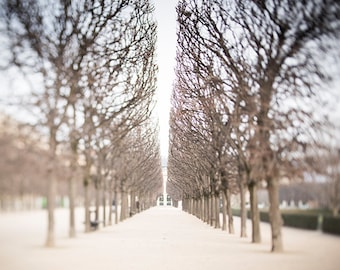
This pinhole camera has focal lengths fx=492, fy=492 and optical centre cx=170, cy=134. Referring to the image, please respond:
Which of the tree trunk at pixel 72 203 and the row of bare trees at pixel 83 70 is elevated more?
the row of bare trees at pixel 83 70

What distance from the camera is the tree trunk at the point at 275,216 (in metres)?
16.0

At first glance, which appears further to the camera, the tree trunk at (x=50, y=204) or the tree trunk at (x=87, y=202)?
the tree trunk at (x=87, y=202)

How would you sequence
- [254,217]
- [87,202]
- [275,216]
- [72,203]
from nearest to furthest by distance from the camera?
[275,216] → [72,203] → [254,217] → [87,202]

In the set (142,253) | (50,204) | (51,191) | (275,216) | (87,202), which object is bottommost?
(142,253)

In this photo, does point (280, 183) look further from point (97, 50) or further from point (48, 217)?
point (97, 50)

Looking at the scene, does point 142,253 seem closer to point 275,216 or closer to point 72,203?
point 72,203

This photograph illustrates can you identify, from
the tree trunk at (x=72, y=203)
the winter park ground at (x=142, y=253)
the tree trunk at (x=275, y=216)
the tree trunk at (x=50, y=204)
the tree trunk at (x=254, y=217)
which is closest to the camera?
the winter park ground at (x=142, y=253)

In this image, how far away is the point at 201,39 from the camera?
20828 millimetres

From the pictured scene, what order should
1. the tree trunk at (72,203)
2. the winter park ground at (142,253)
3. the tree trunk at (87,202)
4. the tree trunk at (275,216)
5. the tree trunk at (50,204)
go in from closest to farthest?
1. the winter park ground at (142,253)
2. the tree trunk at (50,204)
3. the tree trunk at (72,203)
4. the tree trunk at (275,216)
5. the tree trunk at (87,202)

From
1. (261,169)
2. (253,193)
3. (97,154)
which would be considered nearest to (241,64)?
(261,169)

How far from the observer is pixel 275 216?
631 inches

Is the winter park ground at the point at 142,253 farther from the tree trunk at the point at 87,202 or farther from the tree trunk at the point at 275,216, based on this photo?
the tree trunk at the point at 87,202

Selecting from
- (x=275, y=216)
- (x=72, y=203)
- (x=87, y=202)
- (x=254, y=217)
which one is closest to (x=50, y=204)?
(x=72, y=203)

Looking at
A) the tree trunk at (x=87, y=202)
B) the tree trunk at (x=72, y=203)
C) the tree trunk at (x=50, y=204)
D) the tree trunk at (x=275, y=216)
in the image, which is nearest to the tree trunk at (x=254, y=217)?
the tree trunk at (x=275, y=216)
